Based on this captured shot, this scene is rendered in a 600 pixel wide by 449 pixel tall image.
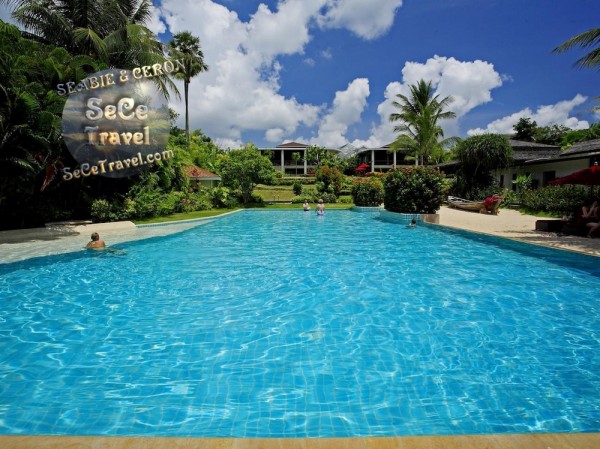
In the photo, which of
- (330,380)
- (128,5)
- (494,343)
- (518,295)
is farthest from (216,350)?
(128,5)

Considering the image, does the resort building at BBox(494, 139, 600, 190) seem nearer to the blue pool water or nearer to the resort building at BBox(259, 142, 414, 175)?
the blue pool water

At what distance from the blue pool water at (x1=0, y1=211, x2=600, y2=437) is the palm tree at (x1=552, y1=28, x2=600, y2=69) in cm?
774

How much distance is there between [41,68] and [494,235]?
19158 millimetres

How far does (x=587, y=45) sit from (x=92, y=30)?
2295 centimetres

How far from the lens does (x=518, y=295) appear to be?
7.70 metres

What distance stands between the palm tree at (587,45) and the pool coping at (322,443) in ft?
49.8

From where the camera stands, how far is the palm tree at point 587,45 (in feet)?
42.7

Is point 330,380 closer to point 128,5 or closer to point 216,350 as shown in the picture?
point 216,350

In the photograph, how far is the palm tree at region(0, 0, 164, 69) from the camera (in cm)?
1945

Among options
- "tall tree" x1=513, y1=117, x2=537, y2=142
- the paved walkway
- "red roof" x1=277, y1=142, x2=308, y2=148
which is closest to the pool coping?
the paved walkway

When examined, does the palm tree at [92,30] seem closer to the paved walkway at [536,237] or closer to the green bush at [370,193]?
the green bush at [370,193]

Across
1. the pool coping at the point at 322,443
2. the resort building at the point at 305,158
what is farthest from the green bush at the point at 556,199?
the resort building at the point at 305,158

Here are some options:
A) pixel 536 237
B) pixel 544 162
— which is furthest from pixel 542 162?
pixel 536 237

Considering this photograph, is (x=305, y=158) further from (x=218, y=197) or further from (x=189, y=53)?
(x=218, y=197)
